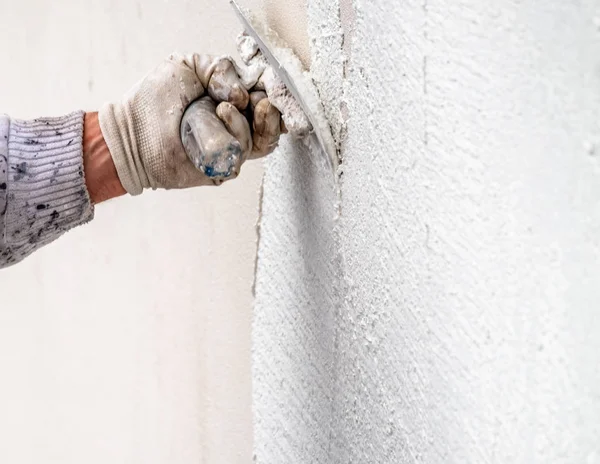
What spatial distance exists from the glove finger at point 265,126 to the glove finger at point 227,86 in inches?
0.9

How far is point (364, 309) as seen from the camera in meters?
0.86

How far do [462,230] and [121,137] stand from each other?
582 millimetres

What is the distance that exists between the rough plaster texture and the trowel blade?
0.9 inches

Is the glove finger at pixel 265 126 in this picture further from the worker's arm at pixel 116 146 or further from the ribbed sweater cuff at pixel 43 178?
the ribbed sweater cuff at pixel 43 178

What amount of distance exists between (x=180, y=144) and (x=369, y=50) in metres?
0.33

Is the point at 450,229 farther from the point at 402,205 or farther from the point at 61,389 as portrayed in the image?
the point at 61,389

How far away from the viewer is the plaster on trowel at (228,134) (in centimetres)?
91

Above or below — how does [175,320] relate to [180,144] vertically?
below

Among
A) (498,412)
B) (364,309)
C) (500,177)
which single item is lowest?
(364,309)

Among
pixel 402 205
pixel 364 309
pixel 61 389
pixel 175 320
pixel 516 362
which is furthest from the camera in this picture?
pixel 61 389

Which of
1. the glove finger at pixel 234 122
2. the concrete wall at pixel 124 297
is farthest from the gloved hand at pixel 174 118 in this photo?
the concrete wall at pixel 124 297

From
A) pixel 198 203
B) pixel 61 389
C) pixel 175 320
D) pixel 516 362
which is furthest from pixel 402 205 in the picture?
pixel 61 389

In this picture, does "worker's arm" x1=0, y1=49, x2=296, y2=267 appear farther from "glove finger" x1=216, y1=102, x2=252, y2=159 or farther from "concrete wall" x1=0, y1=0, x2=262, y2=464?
"concrete wall" x1=0, y1=0, x2=262, y2=464

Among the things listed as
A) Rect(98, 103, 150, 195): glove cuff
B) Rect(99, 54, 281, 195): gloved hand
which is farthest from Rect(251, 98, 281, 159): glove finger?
Rect(98, 103, 150, 195): glove cuff
